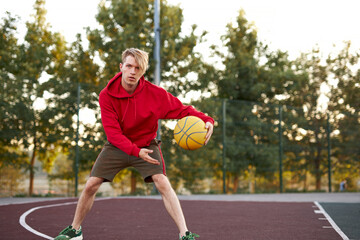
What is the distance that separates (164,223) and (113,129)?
105 inches

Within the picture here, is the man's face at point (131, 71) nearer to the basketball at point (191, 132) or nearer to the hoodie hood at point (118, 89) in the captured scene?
the hoodie hood at point (118, 89)

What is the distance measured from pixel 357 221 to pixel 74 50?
523 inches

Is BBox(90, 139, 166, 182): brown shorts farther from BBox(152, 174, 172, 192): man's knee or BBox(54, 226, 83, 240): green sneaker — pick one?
BBox(54, 226, 83, 240): green sneaker

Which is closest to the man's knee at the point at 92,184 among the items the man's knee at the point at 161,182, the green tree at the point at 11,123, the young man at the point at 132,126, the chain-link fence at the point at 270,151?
the young man at the point at 132,126

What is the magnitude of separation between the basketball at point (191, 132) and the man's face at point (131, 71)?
0.70 m

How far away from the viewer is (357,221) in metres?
6.71

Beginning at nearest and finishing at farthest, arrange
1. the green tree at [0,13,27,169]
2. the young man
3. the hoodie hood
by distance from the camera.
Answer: the young man → the hoodie hood → the green tree at [0,13,27,169]

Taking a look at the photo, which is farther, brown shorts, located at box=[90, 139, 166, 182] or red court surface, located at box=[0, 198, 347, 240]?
red court surface, located at box=[0, 198, 347, 240]

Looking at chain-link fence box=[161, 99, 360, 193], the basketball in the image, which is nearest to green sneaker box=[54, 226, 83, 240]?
the basketball

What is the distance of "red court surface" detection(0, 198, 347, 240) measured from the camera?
5254 mm

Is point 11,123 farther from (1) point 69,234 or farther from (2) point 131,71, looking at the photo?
(2) point 131,71

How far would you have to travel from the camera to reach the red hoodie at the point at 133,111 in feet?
13.6

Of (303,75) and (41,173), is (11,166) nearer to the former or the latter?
(41,173)

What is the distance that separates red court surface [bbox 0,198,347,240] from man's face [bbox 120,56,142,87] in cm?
194
